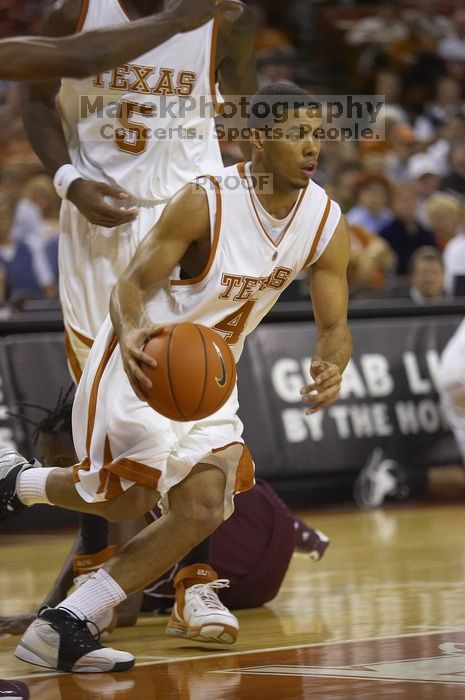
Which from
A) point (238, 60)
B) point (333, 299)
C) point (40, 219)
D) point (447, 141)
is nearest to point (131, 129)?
point (238, 60)

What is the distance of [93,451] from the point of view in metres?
4.34

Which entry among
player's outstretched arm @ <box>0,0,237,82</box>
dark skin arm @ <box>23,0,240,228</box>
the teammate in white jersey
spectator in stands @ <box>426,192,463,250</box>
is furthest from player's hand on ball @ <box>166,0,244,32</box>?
spectator in stands @ <box>426,192,463,250</box>

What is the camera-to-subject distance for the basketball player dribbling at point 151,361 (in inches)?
169

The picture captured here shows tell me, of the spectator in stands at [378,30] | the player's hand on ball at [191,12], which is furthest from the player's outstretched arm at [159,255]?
the spectator in stands at [378,30]

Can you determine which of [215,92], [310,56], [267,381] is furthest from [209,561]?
[310,56]

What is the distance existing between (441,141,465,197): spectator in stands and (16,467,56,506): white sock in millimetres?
10354

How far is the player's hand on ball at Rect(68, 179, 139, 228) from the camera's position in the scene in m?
4.95

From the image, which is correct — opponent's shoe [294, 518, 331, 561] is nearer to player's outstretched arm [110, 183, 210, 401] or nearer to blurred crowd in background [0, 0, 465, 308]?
player's outstretched arm [110, 183, 210, 401]

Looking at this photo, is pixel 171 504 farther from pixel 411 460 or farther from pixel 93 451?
pixel 411 460

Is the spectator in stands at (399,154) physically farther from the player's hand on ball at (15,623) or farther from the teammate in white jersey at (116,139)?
the player's hand on ball at (15,623)

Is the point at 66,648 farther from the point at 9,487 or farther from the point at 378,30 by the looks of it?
the point at 378,30

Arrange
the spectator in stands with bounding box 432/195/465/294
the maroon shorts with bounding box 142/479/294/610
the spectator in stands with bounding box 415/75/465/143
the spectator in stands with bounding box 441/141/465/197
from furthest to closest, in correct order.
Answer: the spectator in stands with bounding box 415/75/465/143, the spectator in stands with bounding box 441/141/465/197, the spectator in stands with bounding box 432/195/465/294, the maroon shorts with bounding box 142/479/294/610

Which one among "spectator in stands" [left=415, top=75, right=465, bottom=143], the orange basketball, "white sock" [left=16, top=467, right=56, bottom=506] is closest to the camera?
the orange basketball

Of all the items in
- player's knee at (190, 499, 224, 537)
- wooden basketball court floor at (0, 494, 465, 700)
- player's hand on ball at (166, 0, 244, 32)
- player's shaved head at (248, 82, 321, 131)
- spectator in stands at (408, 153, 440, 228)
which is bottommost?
wooden basketball court floor at (0, 494, 465, 700)
